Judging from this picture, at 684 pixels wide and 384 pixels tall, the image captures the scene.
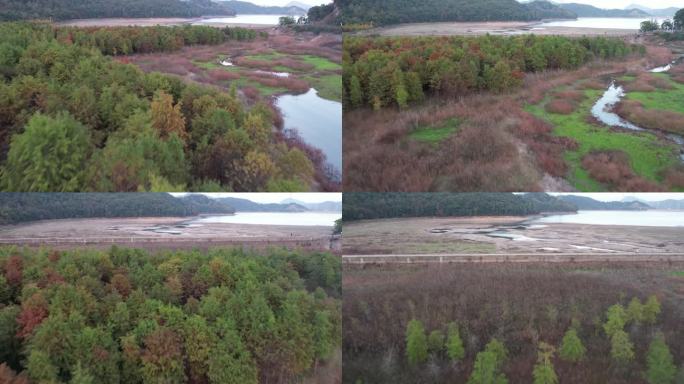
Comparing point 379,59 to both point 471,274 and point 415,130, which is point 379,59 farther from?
point 471,274

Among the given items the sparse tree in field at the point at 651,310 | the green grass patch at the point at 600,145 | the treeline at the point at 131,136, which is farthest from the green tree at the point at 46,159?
the sparse tree in field at the point at 651,310

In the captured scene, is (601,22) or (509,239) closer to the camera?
(509,239)

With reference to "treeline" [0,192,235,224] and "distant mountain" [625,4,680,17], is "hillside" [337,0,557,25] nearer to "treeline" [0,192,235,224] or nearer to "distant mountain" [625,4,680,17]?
"distant mountain" [625,4,680,17]

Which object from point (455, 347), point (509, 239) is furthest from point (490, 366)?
point (509, 239)

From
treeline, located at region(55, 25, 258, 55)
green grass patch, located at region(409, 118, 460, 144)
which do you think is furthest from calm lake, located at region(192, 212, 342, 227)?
treeline, located at region(55, 25, 258, 55)

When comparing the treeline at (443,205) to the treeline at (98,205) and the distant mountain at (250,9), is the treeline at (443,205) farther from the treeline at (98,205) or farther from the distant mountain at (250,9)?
the distant mountain at (250,9)

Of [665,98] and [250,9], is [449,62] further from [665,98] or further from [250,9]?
[665,98]

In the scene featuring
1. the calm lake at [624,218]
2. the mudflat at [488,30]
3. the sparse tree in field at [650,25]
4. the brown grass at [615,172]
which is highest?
the sparse tree in field at [650,25]
